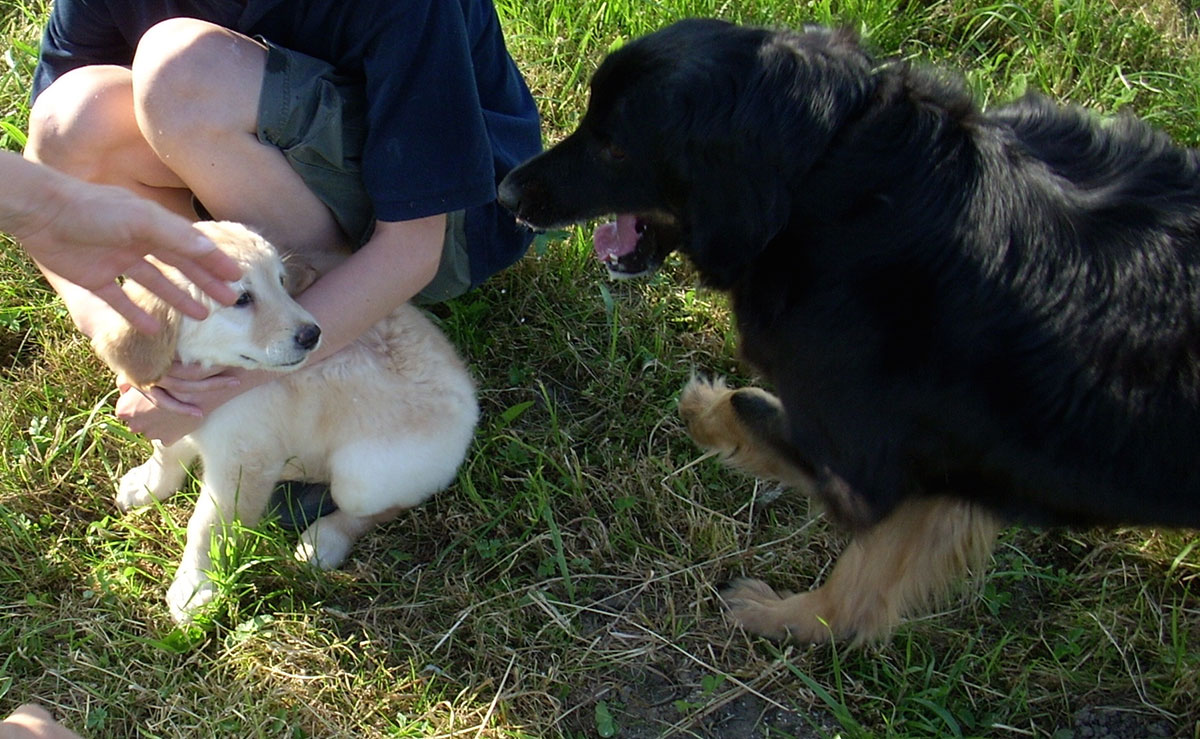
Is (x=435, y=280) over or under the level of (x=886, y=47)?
under

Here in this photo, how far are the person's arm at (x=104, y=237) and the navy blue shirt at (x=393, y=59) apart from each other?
1.42ft

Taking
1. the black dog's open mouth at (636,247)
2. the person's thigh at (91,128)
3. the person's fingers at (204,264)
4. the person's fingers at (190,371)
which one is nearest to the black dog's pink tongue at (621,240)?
the black dog's open mouth at (636,247)

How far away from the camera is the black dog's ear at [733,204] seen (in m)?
1.75

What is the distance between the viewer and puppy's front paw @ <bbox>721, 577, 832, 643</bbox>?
2.24m

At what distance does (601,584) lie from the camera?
7.82 ft

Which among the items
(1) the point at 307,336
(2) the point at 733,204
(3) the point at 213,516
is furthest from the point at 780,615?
(3) the point at 213,516

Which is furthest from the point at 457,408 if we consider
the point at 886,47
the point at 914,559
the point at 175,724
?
the point at 886,47

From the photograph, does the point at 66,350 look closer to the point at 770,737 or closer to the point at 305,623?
the point at 305,623

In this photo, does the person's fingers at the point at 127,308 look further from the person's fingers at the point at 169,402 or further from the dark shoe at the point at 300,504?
the dark shoe at the point at 300,504

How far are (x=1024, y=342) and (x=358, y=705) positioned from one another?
152 cm

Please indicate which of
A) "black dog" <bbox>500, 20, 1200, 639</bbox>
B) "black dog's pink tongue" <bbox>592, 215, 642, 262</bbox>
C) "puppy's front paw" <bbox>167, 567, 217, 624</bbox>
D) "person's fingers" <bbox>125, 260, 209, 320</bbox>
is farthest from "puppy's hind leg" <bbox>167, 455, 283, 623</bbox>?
"black dog" <bbox>500, 20, 1200, 639</bbox>

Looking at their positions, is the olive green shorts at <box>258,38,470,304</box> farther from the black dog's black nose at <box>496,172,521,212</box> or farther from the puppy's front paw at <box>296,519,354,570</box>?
the puppy's front paw at <box>296,519,354,570</box>

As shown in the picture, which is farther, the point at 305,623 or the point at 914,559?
the point at 305,623

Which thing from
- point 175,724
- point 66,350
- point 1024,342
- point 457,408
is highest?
point 1024,342
